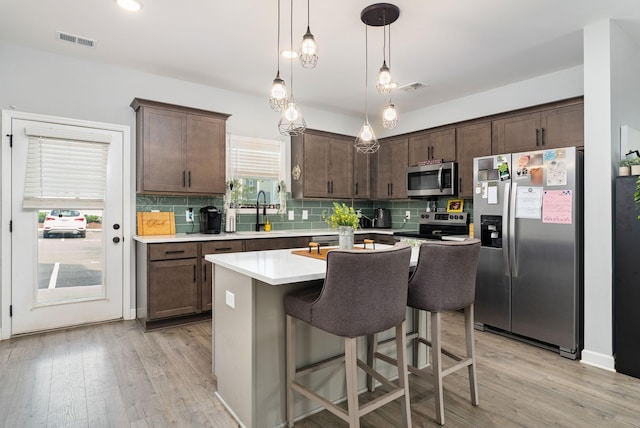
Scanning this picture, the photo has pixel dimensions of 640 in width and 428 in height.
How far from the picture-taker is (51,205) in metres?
3.47

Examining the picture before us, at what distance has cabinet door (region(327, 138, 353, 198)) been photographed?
5.21 meters

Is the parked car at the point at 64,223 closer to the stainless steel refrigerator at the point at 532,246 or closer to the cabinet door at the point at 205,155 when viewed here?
the cabinet door at the point at 205,155

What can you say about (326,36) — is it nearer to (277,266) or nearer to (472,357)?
(277,266)

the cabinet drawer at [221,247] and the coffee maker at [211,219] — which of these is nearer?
the cabinet drawer at [221,247]

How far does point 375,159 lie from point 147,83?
331cm

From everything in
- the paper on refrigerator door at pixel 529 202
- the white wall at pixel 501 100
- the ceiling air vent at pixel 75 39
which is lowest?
the paper on refrigerator door at pixel 529 202

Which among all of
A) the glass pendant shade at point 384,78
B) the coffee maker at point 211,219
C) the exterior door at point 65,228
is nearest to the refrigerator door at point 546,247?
the glass pendant shade at point 384,78

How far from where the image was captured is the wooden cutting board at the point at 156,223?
12.9ft

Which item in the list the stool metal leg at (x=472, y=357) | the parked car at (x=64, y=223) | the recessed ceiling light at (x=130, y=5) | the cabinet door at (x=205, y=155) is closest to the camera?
the stool metal leg at (x=472, y=357)

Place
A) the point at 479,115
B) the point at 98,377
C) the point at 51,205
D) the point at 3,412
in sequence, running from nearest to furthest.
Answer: the point at 3,412, the point at 98,377, the point at 51,205, the point at 479,115

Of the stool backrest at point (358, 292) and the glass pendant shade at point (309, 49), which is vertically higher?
the glass pendant shade at point (309, 49)

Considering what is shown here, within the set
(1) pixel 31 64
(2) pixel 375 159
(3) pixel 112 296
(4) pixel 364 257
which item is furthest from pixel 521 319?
(1) pixel 31 64

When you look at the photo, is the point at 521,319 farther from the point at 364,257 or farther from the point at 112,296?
the point at 112,296

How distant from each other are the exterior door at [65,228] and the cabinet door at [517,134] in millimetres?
4193
